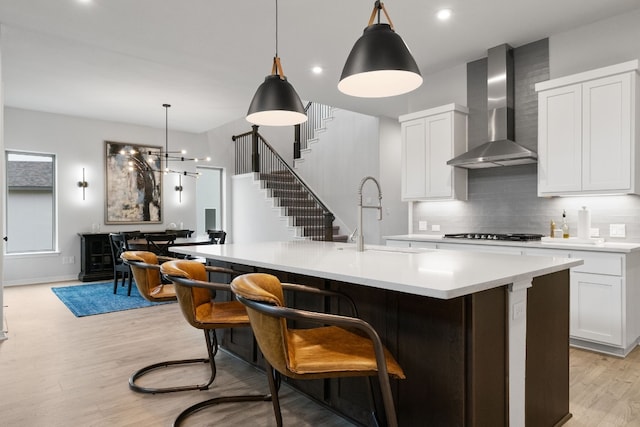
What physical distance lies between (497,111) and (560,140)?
2.48 ft

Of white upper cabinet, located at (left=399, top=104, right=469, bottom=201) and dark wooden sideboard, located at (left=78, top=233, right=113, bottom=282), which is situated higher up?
white upper cabinet, located at (left=399, top=104, right=469, bottom=201)

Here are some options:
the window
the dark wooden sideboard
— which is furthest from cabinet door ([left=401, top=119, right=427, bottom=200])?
the window

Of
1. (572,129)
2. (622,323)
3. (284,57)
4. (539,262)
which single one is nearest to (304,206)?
(284,57)

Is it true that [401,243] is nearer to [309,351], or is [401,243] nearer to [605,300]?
[605,300]

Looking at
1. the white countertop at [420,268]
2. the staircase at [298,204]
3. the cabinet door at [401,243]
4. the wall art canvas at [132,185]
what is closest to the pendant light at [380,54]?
the white countertop at [420,268]

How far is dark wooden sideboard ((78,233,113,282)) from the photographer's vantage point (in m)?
7.06

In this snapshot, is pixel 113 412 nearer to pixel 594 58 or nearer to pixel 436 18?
pixel 436 18

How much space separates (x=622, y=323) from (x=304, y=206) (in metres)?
5.96

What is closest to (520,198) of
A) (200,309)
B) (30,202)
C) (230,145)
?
(200,309)

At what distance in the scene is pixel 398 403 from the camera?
1.87 meters

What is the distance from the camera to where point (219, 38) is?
4109mm

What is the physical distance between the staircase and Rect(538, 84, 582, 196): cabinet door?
13.7 ft

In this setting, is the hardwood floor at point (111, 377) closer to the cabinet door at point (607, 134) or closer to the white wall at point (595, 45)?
the cabinet door at point (607, 134)

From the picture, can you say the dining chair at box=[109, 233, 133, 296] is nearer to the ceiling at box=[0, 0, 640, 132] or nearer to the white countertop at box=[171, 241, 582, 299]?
the ceiling at box=[0, 0, 640, 132]
